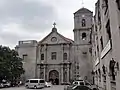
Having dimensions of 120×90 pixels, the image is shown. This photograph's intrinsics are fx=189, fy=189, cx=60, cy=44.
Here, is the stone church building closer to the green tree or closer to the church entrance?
the church entrance

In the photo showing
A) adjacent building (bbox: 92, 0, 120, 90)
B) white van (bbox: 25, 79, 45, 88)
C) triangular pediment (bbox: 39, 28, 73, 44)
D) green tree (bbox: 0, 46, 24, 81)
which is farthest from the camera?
triangular pediment (bbox: 39, 28, 73, 44)

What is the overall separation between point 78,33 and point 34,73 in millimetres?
13201

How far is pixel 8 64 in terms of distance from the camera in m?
33.2

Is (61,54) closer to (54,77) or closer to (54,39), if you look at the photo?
(54,39)

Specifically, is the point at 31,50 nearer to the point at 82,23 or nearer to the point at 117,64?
the point at 82,23

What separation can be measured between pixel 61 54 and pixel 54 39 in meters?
3.83

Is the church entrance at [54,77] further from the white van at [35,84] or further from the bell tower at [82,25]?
the white van at [35,84]

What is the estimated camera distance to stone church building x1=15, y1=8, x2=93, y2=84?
38.9 m

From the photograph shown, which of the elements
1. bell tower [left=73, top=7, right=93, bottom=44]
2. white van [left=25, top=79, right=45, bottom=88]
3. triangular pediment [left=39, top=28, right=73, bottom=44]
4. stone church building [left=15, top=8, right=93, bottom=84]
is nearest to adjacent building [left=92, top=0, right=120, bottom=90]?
white van [left=25, top=79, right=45, bottom=88]

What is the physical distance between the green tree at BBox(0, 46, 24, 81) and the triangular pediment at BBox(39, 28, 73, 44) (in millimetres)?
8590

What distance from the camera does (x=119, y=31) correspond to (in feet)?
28.0

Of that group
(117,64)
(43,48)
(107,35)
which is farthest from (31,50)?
(117,64)

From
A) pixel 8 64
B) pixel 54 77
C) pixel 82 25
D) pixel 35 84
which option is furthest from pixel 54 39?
pixel 35 84

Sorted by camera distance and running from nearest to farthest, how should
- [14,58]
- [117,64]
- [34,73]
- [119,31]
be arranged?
[119,31]
[117,64]
[14,58]
[34,73]
